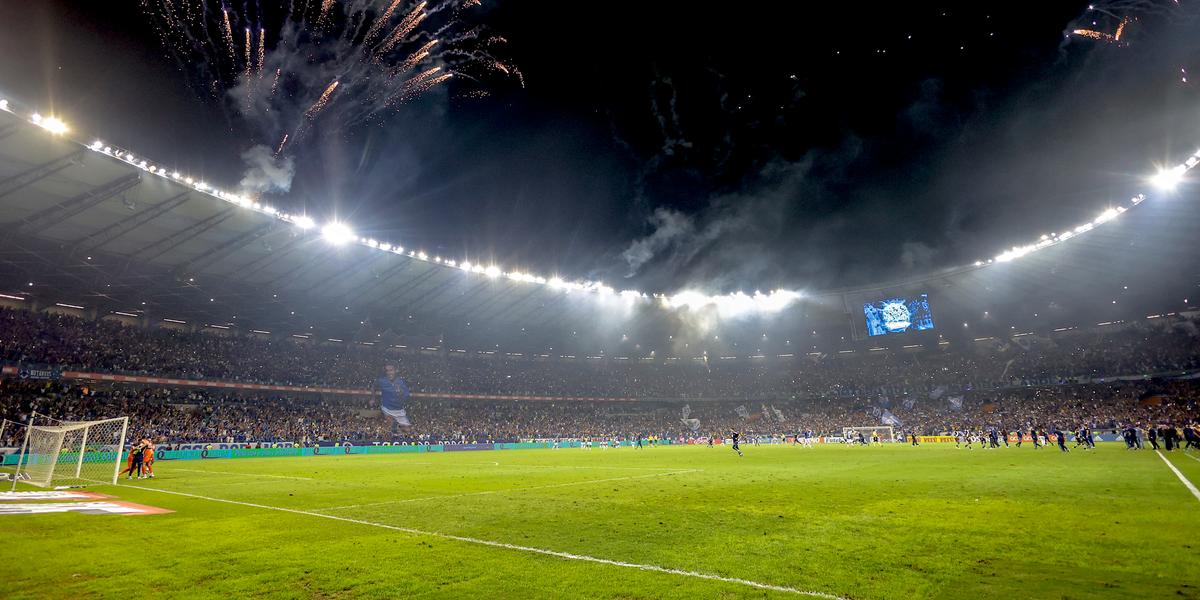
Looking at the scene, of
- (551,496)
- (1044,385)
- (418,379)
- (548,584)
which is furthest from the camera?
(418,379)

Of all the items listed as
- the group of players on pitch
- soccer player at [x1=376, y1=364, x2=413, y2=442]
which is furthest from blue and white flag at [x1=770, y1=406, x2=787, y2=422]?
the group of players on pitch

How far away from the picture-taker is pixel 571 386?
71.9 m

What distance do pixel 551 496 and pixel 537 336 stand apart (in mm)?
57165

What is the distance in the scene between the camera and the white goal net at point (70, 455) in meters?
17.5

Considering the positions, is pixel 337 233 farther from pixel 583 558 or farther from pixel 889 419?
pixel 889 419

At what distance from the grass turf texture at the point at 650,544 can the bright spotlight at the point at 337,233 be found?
2450cm

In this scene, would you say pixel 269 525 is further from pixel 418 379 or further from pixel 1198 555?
pixel 418 379

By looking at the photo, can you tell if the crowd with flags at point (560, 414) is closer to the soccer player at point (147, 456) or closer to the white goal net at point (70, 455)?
the white goal net at point (70, 455)

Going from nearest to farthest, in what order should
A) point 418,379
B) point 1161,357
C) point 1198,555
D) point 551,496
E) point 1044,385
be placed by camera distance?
point 1198,555
point 551,496
point 1161,357
point 1044,385
point 418,379

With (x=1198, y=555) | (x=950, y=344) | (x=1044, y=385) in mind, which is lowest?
(x=1198, y=555)

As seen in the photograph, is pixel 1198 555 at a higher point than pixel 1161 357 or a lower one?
lower

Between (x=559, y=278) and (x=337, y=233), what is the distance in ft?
75.6

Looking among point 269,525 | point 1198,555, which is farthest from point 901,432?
point 269,525

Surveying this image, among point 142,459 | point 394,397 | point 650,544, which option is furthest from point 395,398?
point 650,544
